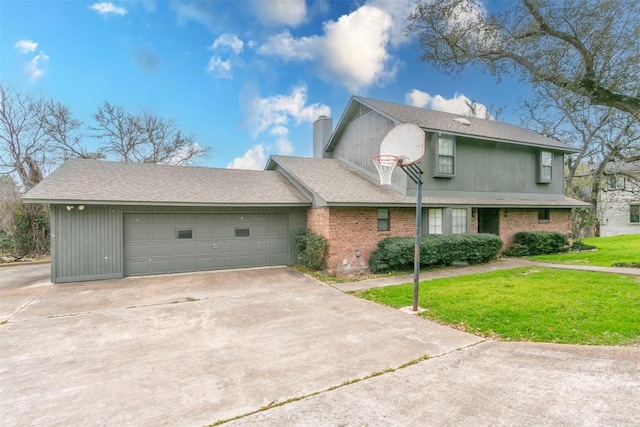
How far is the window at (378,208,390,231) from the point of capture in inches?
446

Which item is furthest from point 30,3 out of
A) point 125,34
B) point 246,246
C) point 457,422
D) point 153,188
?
point 457,422

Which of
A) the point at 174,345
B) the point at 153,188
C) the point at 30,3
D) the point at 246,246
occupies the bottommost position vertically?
the point at 174,345

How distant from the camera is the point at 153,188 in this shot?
1050 cm

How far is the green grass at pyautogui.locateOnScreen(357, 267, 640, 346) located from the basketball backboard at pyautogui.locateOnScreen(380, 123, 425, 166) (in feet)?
10.7

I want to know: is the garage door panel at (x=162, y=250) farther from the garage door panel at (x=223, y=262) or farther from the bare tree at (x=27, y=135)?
the bare tree at (x=27, y=135)

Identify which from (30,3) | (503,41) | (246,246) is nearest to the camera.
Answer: (503,41)

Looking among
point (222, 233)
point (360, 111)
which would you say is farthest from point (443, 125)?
point (222, 233)

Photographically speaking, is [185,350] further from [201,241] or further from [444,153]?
[444,153]

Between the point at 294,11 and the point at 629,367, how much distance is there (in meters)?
13.7

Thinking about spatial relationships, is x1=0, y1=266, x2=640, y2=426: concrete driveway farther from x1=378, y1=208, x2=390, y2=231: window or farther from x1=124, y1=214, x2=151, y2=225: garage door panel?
x1=378, y1=208, x2=390, y2=231: window

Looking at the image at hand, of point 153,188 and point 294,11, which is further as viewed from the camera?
point 294,11

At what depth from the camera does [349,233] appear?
10.6 metres

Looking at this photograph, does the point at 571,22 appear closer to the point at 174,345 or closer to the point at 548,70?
the point at 548,70

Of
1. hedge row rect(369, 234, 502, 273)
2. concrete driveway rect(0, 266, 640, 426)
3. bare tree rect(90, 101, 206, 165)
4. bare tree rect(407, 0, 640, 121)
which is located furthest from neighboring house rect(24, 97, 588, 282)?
bare tree rect(90, 101, 206, 165)
